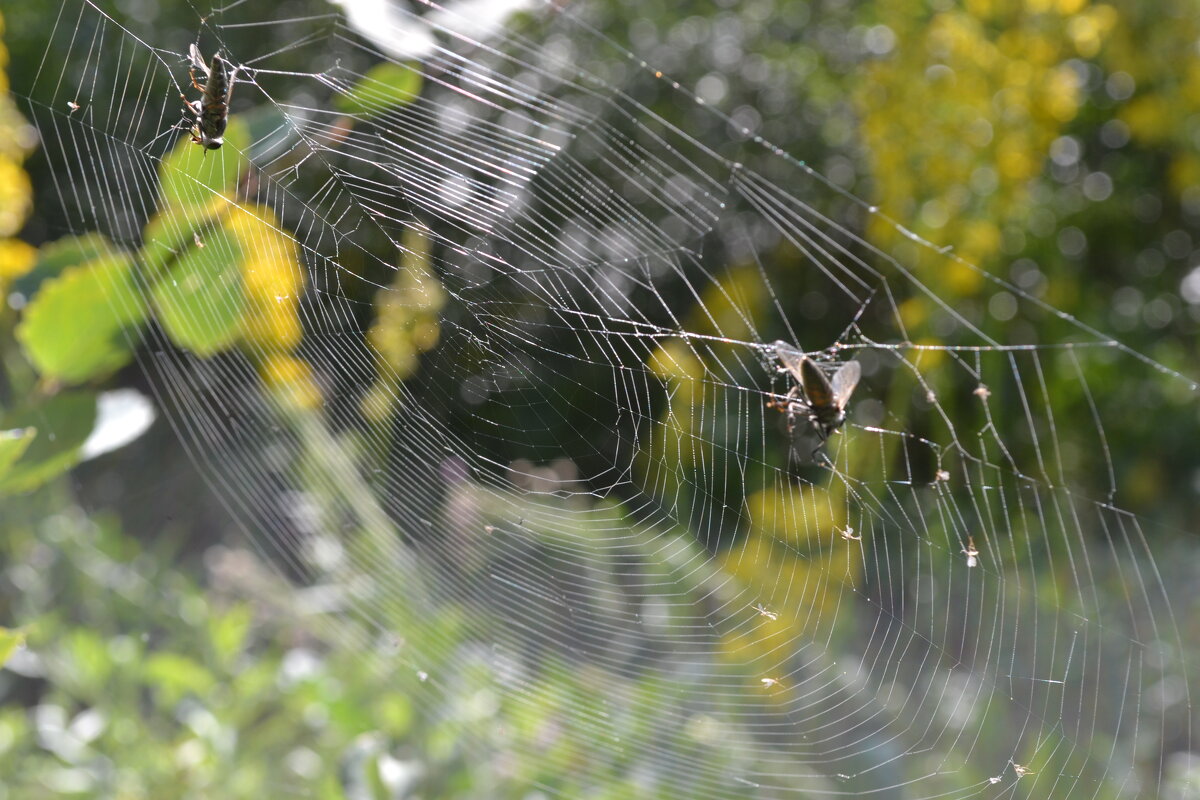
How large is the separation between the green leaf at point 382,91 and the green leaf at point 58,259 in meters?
0.35

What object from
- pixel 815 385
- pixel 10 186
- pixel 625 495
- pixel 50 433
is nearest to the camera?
pixel 50 433

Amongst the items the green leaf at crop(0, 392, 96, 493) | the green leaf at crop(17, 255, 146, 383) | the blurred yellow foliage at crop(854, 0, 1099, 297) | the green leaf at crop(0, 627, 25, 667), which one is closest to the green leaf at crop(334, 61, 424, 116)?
the green leaf at crop(17, 255, 146, 383)

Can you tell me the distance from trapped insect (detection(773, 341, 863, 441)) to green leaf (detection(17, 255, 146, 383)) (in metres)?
1.05

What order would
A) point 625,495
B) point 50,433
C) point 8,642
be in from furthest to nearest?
point 625,495 < point 50,433 < point 8,642

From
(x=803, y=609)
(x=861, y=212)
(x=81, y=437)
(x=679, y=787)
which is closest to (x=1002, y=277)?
(x=861, y=212)

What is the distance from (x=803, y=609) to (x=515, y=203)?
146cm

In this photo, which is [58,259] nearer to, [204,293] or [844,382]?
[204,293]

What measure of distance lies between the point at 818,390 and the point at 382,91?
34.6 inches

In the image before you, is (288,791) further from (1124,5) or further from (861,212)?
(1124,5)

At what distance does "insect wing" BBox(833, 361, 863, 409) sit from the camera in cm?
169

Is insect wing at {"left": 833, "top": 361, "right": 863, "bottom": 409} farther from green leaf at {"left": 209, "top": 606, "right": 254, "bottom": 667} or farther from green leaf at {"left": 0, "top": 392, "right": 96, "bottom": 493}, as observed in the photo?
green leaf at {"left": 209, "top": 606, "right": 254, "bottom": 667}

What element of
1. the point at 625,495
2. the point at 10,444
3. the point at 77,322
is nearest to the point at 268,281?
the point at 77,322

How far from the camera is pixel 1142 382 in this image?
184 inches

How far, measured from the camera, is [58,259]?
46.0 inches
